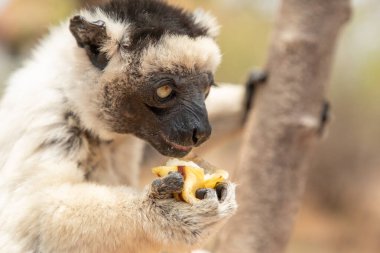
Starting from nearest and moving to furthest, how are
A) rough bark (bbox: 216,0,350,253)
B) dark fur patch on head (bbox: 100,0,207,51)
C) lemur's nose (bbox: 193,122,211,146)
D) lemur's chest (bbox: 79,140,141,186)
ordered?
lemur's nose (bbox: 193,122,211,146)
dark fur patch on head (bbox: 100,0,207,51)
lemur's chest (bbox: 79,140,141,186)
rough bark (bbox: 216,0,350,253)

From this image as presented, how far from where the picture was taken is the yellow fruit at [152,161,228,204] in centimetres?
309

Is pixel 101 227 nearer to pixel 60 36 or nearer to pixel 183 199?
pixel 183 199

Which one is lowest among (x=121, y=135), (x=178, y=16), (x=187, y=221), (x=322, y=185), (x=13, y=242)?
(x=13, y=242)

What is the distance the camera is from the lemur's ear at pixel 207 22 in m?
3.94

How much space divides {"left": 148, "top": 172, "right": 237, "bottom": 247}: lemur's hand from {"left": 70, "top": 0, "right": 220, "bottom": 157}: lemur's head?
0.42m

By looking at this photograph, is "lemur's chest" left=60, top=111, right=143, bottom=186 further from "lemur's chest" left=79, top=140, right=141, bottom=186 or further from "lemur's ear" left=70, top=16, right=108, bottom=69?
"lemur's ear" left=70, top=16, right=108, bottom=69

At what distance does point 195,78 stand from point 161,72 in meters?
0.21

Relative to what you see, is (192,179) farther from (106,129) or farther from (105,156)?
(105,156)

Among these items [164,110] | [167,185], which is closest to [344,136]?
[164,110]

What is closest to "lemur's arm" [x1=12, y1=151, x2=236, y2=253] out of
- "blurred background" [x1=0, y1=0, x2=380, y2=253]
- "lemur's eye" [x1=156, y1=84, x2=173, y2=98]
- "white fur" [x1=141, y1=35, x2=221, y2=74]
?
"lemur's eye" [x1=156, y1=84, x2=173, y2=98]

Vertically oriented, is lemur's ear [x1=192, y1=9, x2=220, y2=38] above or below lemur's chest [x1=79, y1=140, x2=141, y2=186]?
above

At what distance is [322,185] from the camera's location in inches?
453

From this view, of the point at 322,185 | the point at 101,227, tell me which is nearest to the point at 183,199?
the point at 101,227

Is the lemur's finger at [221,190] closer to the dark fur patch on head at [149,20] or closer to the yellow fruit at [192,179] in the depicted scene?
the yellow fruit at [192,179]
